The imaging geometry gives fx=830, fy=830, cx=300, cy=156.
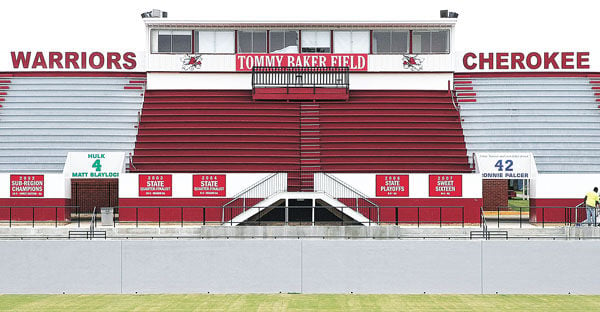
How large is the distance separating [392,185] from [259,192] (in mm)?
5563

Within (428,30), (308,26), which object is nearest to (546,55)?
(428,30)

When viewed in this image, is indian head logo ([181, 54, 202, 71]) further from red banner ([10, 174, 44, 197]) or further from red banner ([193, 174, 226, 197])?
red banner ([10, 174, 44, 197])

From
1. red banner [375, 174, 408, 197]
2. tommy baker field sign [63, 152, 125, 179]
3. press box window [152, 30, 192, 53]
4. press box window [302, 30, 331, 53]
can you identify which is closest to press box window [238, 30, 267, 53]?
press box window [302, 30, 331, 53]

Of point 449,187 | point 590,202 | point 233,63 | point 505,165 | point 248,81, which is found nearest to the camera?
point 590,202

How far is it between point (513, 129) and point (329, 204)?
1120cm

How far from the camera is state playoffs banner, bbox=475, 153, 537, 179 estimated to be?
3578 centimetres

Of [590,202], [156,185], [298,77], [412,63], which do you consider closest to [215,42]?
[298,77]

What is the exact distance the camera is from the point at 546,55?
145ft

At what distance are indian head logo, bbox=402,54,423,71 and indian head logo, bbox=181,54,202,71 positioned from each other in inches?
420

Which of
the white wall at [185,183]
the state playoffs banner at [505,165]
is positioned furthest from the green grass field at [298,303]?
the state playoffs banner at [505,165]

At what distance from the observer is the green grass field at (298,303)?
18.4m

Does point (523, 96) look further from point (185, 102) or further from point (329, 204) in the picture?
point (185, 102)

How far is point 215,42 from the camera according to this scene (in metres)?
43.6

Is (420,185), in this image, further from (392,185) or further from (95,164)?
(95,164)
